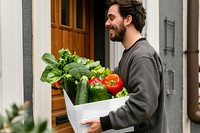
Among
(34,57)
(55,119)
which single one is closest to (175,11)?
(55,119)

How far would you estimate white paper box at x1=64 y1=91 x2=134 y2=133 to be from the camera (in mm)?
1604

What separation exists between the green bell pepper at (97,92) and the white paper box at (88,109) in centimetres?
3

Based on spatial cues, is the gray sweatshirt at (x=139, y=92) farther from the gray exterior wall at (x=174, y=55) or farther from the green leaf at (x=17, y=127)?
the gray exterior wall at (x=174, y=55)

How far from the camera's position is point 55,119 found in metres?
2.67

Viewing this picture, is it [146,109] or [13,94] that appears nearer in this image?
[146,109]

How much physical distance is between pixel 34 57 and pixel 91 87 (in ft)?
1.91

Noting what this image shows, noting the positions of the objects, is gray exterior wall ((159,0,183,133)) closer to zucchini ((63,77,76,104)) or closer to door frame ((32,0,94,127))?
door frame ((32,0,94,127))

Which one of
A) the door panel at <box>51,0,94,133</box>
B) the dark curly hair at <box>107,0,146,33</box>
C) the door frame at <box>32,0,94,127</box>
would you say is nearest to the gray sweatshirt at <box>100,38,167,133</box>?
the dark curly hair at <box>107,0,146,33</box>

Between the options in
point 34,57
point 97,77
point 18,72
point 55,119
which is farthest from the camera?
point 55,119

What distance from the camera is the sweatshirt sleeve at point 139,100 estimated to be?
1659 mm

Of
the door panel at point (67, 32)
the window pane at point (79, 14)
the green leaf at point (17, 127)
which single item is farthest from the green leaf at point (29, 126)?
the window pane at point (79, 14)

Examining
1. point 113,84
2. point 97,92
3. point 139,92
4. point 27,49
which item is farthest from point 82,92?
point 27,49

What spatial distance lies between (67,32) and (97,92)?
144 centimetres

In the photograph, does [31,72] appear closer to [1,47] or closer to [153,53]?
[1,47]
